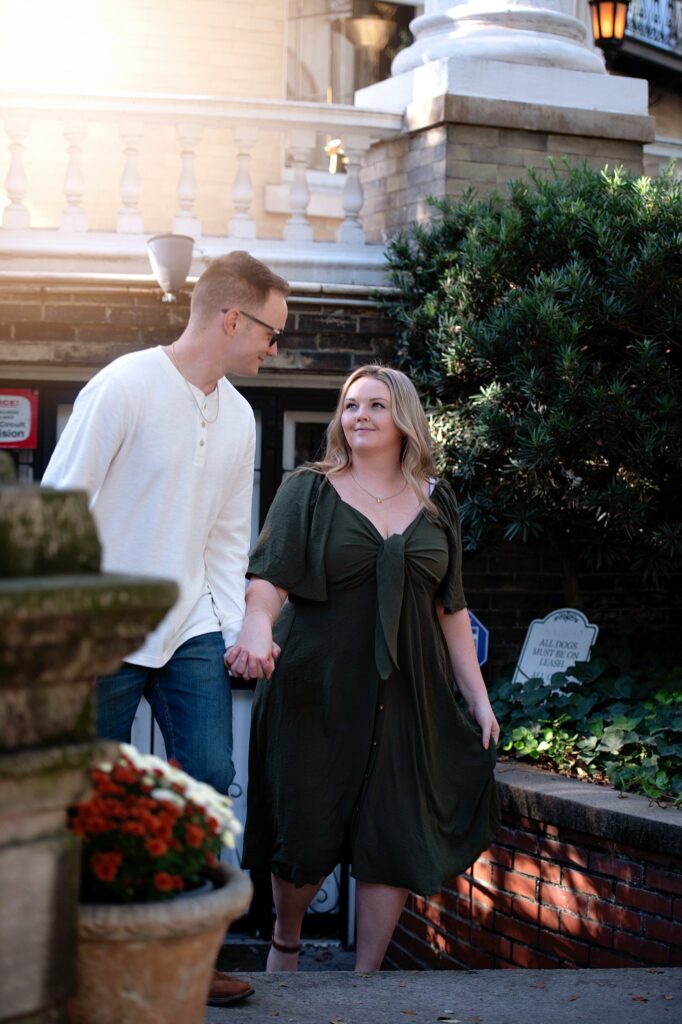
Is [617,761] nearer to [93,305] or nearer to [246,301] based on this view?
[246,301]

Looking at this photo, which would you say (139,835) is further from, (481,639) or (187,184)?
(187,184)

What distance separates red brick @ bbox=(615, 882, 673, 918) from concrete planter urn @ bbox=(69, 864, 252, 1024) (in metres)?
2.72

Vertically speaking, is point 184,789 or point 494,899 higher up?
point 184,789

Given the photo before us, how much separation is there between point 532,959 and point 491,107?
3.87 metres

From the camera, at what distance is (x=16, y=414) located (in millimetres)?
7199

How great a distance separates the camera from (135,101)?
22.7ft

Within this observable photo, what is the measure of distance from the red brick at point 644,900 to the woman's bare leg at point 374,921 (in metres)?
0.90

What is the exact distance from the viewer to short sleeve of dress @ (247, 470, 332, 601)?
4516 millimetres

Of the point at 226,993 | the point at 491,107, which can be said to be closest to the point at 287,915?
the point at 226,993

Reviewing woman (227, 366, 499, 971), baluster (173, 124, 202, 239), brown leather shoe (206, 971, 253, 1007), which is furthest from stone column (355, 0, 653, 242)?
brown leather shoe (206, 971, 253, 1007)

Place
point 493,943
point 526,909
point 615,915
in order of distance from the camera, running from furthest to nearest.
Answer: point 493,943 < point 526,909 < point 615,915

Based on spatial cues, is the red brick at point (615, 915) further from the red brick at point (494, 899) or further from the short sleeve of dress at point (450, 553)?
the short sleeve of dress at point (450, 553)

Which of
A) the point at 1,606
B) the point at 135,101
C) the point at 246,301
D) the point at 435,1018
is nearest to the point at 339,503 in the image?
the point at 246,301

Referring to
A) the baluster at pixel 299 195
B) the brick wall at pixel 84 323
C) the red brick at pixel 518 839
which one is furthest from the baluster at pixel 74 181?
the red brick at pixel 518 839
